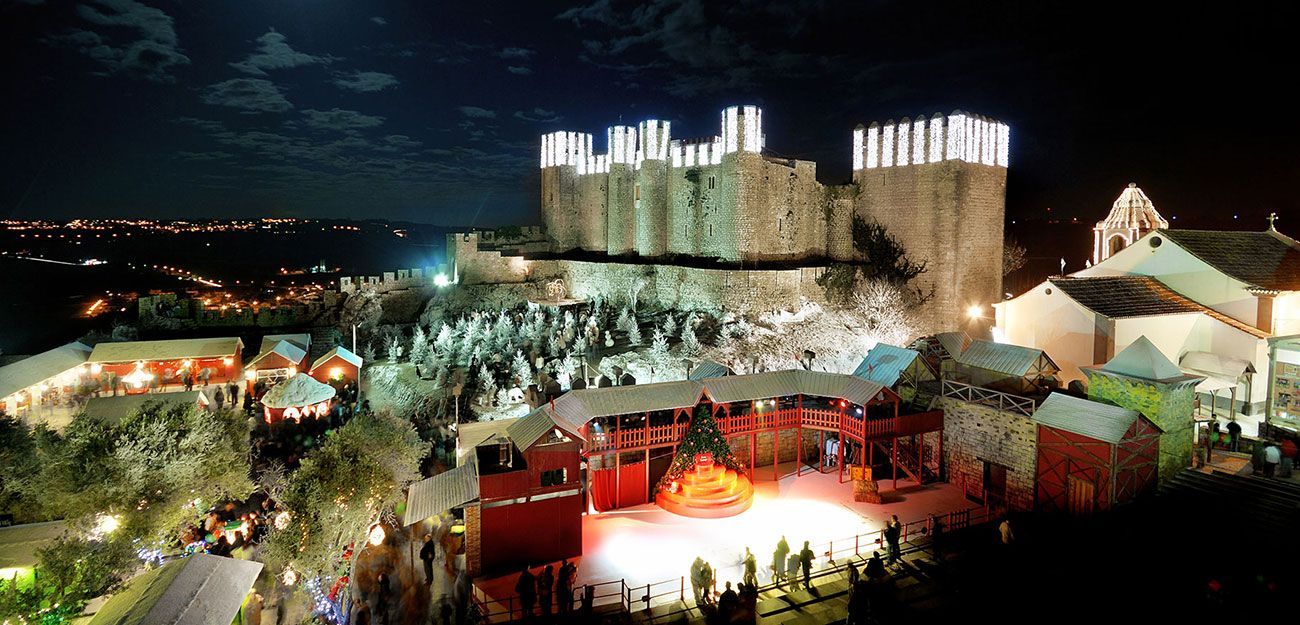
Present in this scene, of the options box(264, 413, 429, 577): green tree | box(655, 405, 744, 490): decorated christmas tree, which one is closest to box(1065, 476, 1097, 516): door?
box(655, 405, 744, 490): decorated christmas tree

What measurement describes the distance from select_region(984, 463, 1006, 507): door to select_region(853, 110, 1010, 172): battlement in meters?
15.9

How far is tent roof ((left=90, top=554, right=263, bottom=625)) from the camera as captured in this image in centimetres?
779

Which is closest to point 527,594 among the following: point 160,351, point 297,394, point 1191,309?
point 297,394

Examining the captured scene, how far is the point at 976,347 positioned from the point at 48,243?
6491 inches

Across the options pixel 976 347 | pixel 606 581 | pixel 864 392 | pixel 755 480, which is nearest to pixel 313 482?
pixel 606 581

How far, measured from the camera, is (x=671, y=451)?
15812 millimetres

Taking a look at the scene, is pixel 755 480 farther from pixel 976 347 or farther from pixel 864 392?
pixel 976 347

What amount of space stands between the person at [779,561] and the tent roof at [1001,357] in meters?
9.07

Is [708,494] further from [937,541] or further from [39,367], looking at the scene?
[39,367]

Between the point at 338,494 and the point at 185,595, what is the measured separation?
310 cm

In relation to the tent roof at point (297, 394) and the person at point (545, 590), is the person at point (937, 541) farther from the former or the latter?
the tent roof at point (297, 394)

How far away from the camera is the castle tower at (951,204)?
26953mm

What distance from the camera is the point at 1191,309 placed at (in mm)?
18047

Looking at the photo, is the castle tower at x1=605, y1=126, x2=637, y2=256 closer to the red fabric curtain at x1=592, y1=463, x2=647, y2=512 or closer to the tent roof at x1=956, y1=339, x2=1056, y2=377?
the tent roof at x1=956, y1=339, x2=1056, y2=377
